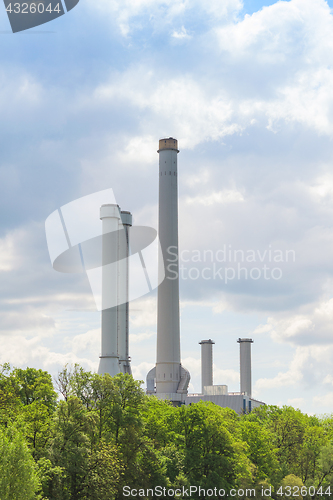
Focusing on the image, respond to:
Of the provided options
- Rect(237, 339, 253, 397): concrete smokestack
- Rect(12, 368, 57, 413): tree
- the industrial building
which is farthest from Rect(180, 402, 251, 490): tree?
Rect(237, 339, 253, 397): concrete smokestack

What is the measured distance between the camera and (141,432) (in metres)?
49.7

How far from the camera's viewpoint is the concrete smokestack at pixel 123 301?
104 m

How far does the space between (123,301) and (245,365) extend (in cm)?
4851

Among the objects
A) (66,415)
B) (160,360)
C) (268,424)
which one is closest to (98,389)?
(66,415)

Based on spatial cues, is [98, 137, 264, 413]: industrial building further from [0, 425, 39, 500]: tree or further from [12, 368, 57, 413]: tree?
[0, 425, 39, 500]: tree

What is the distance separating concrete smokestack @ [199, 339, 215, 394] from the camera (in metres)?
142

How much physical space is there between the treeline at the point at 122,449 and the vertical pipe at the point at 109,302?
2866cm

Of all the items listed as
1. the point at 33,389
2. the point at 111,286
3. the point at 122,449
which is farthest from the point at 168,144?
the point at 122,449

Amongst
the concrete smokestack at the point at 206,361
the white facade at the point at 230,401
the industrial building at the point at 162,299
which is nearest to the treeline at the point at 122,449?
the industrial building at the point at 162,299

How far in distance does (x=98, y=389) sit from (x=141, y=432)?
548 cm

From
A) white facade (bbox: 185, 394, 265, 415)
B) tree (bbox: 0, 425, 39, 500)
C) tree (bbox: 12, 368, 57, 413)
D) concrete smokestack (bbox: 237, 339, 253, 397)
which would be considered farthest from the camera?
concrete smokestack (bbox: 237, 339, 253, 397)

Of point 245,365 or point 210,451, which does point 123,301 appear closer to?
point 245,365

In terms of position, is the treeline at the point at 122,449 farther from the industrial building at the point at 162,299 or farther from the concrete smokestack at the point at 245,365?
the concrete smokestack at the point at 245,365

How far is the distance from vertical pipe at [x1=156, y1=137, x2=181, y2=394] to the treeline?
101 feet
